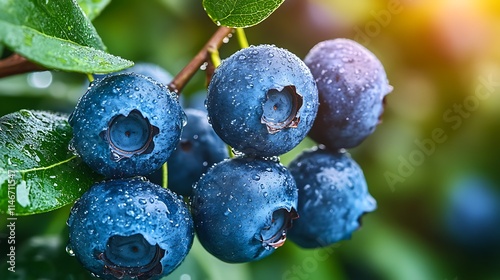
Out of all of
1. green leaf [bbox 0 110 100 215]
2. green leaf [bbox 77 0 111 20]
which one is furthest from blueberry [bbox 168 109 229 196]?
green leaf [bbox 77 0 111 20]

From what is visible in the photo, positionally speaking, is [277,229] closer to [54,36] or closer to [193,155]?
[193,155]

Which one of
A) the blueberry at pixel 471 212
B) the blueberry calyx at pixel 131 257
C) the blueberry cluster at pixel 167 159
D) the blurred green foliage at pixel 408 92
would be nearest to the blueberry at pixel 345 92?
the blueberry cluster at pixel 167 159

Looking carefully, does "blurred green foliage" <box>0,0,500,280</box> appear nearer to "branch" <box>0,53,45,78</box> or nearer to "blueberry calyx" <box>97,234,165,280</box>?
"branch" <box>0,53,45,78</box>

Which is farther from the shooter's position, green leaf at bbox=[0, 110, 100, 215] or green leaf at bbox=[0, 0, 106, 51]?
green leaf at bbox=[0, 110, 100, 215]

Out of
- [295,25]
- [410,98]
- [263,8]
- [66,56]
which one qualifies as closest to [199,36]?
[295,25]

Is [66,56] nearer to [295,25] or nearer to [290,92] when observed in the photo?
[290,92]

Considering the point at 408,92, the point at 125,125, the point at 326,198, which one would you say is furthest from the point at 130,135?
the point at 408,92
